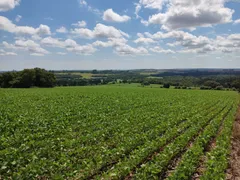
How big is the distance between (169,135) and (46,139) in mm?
6771

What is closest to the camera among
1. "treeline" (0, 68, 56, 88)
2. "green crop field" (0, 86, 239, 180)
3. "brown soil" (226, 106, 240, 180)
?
"green crop field" (0, 86, 239, 180)

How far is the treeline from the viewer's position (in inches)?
2763

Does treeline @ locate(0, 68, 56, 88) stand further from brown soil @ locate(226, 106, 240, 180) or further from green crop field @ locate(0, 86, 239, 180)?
brown soil @ locate(226, 106, 240, 180)

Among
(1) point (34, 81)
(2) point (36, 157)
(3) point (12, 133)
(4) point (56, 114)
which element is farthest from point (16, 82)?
(2) point (36, 157)

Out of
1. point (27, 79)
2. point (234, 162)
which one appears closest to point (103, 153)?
point (234, 162)

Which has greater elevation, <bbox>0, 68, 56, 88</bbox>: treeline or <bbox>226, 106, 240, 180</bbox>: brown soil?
<bbox>0, 68, 56, 88</bbox>: treeline

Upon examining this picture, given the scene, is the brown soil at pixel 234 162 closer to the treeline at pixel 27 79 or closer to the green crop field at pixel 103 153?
the green crop field at pixel 103 153

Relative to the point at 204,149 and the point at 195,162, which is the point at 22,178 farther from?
the point at 204,149

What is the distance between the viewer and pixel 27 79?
7075 cm

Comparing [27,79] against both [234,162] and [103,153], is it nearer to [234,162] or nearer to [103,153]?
[103,153]

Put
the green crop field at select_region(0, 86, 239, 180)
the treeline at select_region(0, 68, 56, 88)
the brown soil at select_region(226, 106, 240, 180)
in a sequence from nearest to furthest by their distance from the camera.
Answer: the green crop field at select_region(0, 86, 239, 180) → the brown soil at select_region(226, 106, 240, 180) → the treeline at select_region(0, 68, 56, 88)

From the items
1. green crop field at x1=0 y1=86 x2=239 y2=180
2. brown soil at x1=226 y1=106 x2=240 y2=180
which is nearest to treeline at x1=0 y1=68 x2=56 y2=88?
green crop field at x1=0 y1=86 x2=239 y2=180

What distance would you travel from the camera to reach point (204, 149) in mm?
10938

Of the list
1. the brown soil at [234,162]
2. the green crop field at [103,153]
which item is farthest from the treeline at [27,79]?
the brown soil at [234,162]
